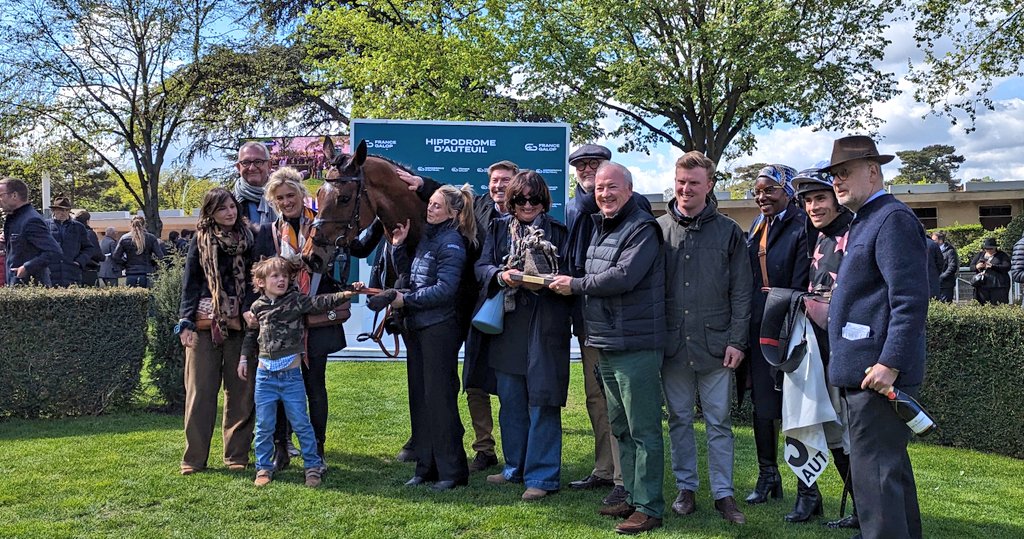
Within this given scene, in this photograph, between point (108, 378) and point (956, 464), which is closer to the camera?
point (956, 464)

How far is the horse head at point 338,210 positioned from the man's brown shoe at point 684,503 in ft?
8.44

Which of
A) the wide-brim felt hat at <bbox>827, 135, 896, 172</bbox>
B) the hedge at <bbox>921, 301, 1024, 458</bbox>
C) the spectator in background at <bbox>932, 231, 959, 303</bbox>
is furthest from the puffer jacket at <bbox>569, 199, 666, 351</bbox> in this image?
the spectator in background at <bbox>932, 231, 959, 303</bbox>

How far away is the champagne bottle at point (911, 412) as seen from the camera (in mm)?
3227

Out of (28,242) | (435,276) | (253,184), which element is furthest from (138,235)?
(435,276)

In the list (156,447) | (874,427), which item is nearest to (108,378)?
(156,447)

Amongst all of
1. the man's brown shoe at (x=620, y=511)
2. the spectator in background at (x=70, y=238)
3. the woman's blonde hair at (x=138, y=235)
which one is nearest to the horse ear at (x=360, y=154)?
the man's brown shoe at (x=620, y=511)

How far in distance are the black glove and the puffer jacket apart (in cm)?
120

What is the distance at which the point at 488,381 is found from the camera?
5324 millimetres

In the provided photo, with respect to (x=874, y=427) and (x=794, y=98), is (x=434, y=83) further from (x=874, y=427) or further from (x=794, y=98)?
(x=874, y=427)

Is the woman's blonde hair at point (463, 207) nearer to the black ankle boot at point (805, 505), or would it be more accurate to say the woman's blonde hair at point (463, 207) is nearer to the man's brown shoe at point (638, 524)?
the man's brown shoe at point (638, 524)

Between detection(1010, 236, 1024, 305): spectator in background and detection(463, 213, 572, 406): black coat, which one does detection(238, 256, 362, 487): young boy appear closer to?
detection(463, 213, 572, 406): black coat

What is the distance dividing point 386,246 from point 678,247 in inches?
84.9

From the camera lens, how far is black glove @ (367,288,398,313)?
15.7 feet

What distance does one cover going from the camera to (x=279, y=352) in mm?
5160
